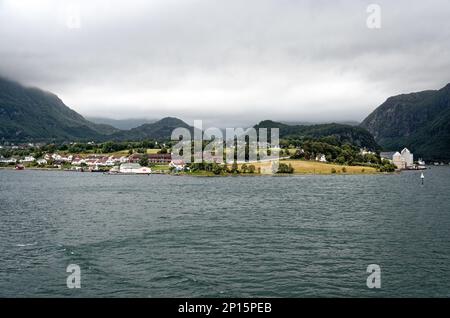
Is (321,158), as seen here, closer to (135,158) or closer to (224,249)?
(135,158)

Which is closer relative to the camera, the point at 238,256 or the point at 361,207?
the point at 238,256

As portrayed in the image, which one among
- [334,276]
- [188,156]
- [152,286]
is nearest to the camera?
[152,286]

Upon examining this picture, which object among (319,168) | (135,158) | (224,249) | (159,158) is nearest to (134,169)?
(135,158)

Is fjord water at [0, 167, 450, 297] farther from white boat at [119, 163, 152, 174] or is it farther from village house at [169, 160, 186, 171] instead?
white boat at [119, 163, 152, 174]

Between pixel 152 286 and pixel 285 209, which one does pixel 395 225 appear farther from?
pixel 152 286

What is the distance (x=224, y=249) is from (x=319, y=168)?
126405 mm

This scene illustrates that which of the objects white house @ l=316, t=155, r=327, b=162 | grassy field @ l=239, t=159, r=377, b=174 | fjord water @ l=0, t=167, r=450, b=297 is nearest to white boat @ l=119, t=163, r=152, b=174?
grassy field @ l=239, t=159, r=377, b=174

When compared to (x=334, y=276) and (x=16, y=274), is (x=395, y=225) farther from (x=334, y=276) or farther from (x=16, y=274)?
(x=16, y=274)

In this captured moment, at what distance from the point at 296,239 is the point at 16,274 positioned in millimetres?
24040

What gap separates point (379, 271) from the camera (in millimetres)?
30469

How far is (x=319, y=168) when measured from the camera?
518 feet
